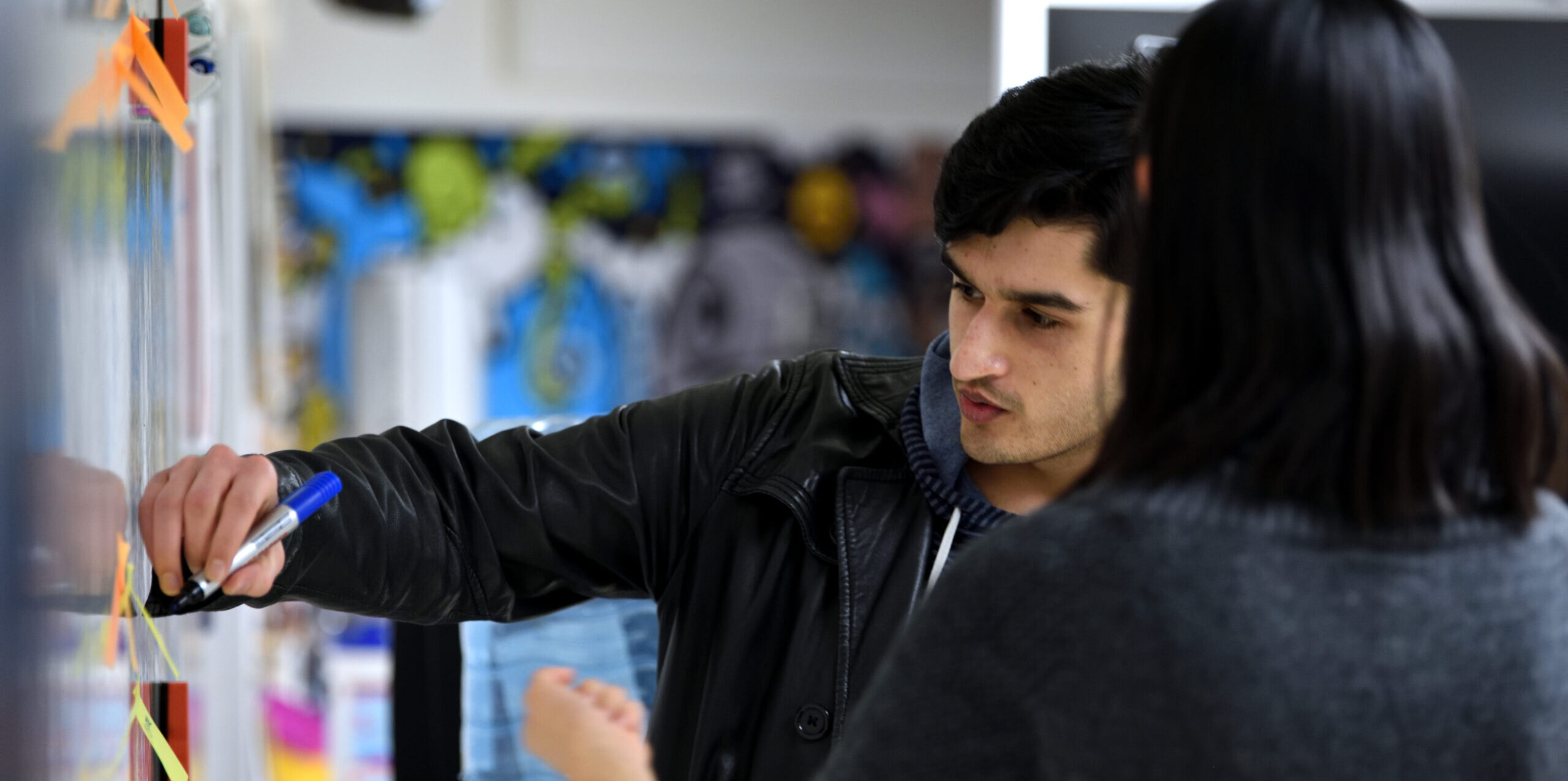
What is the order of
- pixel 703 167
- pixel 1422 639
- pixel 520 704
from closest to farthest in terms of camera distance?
pixel 1422 639, pixel 520 704, pixel 703 167

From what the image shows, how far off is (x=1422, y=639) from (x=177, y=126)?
0.78 m

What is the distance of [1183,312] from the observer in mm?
625

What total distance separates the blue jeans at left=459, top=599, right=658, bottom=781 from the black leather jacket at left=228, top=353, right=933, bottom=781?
23 centimetres

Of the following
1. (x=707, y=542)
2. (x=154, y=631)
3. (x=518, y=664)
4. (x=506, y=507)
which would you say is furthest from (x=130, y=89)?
(x=518, y=664)

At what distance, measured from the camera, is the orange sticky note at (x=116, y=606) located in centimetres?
76

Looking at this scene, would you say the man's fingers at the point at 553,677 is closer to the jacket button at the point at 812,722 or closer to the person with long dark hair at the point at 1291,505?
the person with long dark hair at the point at 1291,505

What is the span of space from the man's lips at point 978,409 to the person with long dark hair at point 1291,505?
542mm

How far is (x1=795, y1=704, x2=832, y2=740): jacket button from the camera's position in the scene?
1.14 meters

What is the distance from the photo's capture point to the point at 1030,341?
1201 millimetres

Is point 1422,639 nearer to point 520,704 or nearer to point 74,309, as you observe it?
point 74,309

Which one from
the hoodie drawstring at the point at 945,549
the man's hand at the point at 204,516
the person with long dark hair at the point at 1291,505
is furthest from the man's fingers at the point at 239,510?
the hoodie drawstring at the point at 945,549

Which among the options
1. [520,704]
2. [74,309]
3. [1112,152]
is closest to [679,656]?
[520,704]

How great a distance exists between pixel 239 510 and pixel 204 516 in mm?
24

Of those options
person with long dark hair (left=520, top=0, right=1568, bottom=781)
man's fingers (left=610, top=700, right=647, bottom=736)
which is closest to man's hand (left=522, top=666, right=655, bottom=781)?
man's fingers (left=610, top=700, right=647, bottom=736)
